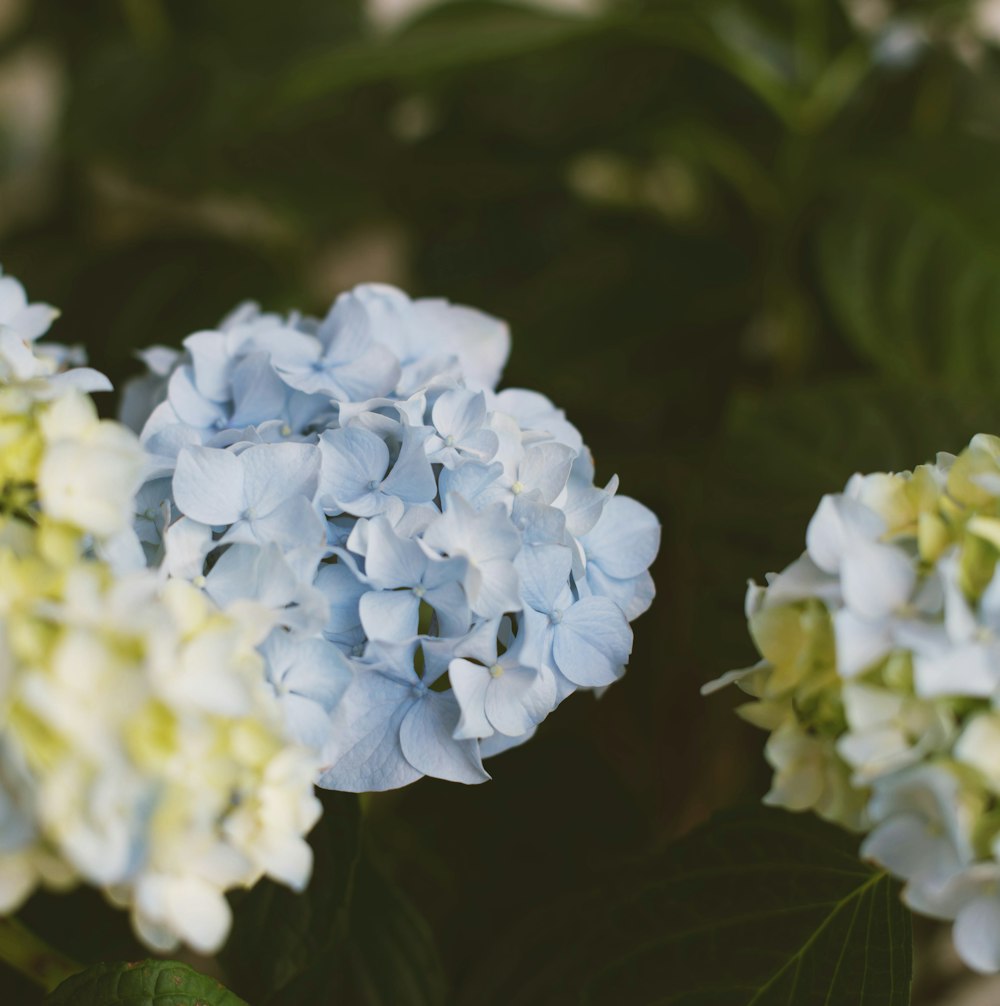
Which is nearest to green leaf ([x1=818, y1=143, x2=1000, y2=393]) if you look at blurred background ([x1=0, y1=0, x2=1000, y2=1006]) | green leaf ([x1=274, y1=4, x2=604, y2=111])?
blurred background ([x1=0, y1=0, x2=1000, y2=1006])

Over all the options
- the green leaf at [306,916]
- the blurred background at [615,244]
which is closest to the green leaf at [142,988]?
the green leaf at [306,916]

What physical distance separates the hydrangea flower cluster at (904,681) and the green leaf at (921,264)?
0.39 m

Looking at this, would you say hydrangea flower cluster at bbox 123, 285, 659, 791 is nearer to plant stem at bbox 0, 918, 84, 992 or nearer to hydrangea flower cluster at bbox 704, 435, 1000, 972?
hydrangea flower cluster at bbox 704, 435, 1000, 972

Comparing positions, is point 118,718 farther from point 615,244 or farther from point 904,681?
point 615,244

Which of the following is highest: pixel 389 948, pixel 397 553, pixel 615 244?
pixel 397 553

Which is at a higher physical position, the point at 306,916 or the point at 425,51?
the point at 425,51

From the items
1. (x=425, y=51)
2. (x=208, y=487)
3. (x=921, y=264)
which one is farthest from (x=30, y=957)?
(x=921, y=264)

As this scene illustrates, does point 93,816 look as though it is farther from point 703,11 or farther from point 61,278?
point 703,11

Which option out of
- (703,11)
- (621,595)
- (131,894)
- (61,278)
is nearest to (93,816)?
(131,894)

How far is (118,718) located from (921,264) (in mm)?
670

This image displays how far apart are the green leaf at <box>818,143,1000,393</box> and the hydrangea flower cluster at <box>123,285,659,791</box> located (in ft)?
1.31

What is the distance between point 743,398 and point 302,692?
373 mm

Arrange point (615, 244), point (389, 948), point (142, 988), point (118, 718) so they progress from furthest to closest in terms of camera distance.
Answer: point (615, 244) < point (389, 948) < point (142, 988) < point (118, 718)

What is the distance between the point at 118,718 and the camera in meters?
0.28
